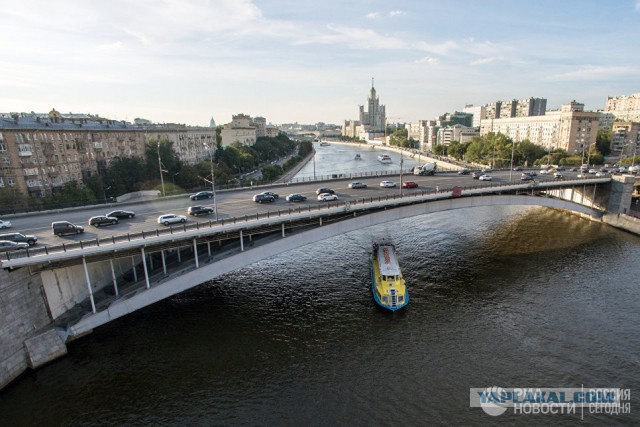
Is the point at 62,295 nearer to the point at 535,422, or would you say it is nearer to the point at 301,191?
the point at 301,191

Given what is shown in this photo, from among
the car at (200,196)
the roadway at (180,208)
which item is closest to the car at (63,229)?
the roadway at (180,208)

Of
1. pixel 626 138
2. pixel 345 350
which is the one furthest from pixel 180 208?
pixel 626 138

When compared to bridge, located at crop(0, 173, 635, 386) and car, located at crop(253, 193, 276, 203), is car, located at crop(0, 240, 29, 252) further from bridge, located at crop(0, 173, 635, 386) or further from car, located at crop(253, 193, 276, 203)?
car, located at crop(253, 193, 276, 203)

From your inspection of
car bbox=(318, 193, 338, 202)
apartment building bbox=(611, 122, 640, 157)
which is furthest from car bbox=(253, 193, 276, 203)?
apartment building bbox=(611, 122, 640, 157)

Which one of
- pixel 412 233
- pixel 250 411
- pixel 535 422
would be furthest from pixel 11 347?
pixel 412 233

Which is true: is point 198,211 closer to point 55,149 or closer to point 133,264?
point 133,264
